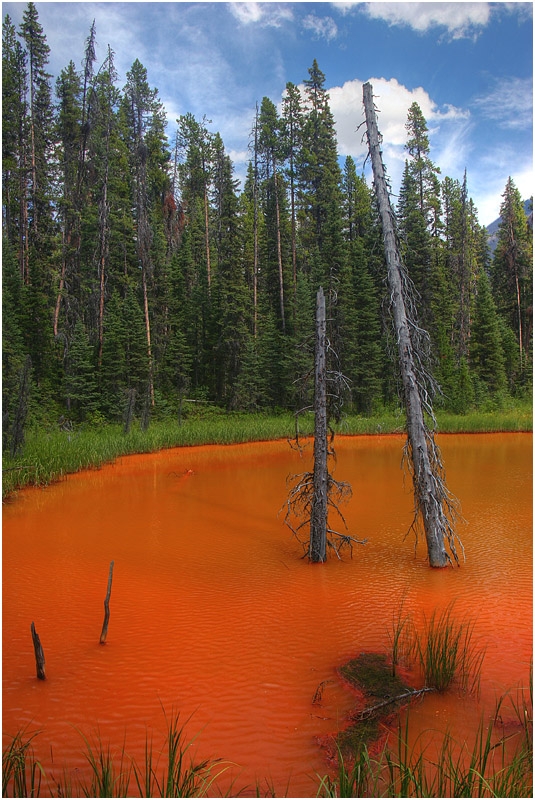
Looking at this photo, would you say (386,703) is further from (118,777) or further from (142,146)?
(142,146)

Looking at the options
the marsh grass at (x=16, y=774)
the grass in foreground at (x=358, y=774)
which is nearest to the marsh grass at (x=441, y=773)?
the grass in foreground at (x=358, y=774)

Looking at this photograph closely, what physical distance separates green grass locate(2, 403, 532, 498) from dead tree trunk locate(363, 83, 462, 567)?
2.19ft

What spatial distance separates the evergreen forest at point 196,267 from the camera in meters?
24.7

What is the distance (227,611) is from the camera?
5.77 meters

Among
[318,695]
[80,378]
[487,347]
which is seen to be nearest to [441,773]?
[318,695]

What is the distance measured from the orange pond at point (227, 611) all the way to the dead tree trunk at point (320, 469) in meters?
0.31

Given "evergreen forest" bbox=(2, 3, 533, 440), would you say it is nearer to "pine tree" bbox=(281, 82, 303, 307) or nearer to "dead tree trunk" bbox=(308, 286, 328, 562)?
"pine tree" bbox=(281, 82, 303, 307)

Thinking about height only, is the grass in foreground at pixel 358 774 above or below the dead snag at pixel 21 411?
below

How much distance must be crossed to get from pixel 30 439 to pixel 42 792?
14109 mm

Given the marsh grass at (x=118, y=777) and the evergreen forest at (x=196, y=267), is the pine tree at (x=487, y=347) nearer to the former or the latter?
the evergreen forest at (x=196, y=267)

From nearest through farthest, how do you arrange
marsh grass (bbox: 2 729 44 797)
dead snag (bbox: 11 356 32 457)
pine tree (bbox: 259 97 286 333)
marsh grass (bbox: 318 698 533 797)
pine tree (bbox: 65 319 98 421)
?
marsh grass (bbox: 318 698 533 797)
marsh grass (bbox: 2 729 44 797)
dead snag (bbox: 11 356 32 457)
pine tree (bbox: 65 319 98 421)
pine tree (bbox: 259 97 286 333)

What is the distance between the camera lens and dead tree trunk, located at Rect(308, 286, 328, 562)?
730 centimetres

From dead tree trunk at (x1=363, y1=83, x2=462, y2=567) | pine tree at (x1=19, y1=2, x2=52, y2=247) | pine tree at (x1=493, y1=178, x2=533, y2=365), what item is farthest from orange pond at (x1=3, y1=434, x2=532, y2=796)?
pine tree at (x1=493, y1=178, x2=533, y2=365)

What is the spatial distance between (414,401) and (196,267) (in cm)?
3204
